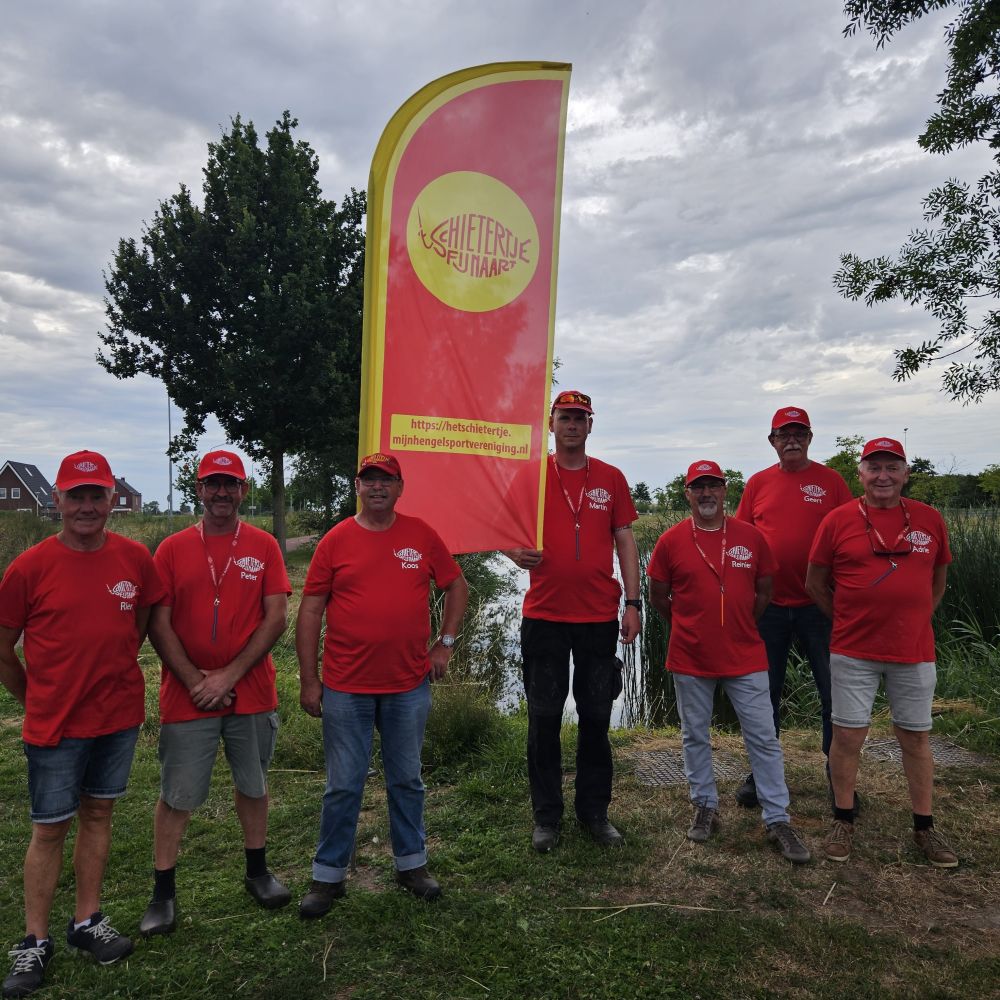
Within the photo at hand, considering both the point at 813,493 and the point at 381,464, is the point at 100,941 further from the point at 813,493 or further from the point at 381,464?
the point at 813,493

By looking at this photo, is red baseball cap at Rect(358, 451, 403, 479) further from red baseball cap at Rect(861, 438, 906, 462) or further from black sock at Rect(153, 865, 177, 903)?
red baseball cap at Rect(861, 438, 906, 462)

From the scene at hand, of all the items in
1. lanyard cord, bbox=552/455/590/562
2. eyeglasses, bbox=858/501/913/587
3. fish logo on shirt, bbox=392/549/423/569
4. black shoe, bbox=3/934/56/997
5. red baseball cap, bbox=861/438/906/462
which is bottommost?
black shoe, bbox=3/934/56/997

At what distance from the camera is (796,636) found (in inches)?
177

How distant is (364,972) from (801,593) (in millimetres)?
2996

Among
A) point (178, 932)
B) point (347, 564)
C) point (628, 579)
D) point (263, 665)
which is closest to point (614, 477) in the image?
point (628, 579)

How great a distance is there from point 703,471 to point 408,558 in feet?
5.70

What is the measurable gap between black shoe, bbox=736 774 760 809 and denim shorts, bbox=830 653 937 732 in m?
0.86

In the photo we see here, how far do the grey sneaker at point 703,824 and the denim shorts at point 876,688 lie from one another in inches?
33.4

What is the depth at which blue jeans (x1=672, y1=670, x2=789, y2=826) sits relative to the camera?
3.97 m

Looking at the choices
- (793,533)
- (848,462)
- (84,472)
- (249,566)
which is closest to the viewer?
(84,472)

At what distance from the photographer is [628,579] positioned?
159 inches

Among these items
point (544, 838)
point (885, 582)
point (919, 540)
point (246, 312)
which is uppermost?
point (246, 312)

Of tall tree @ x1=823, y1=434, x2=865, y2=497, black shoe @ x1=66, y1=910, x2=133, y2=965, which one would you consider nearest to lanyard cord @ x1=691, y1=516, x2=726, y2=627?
black shoe @ x1=66, y1=910, x2=133, y2=965

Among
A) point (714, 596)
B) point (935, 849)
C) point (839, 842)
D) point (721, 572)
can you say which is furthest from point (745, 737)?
point (935, 849)
